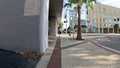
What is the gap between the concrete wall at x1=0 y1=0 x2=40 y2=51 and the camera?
1312 cm

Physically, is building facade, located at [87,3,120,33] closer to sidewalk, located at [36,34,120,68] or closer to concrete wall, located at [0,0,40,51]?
sidewalk, located at [36,34,120,68]

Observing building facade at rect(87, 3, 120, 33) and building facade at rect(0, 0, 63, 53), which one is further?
building facade at rect(87, 3, 120, 33)

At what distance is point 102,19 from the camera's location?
4471 inches

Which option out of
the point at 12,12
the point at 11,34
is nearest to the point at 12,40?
the point at 11,34

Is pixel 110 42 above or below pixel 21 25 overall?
below

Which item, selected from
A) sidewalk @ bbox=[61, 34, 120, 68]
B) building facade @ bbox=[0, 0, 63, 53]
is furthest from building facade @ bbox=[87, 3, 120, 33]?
building facade @ bbox=[0, 0, 63, 53]

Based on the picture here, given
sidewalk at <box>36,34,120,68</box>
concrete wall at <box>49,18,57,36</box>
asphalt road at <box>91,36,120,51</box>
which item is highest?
concrete wall at <box>49,18,57,36</box>

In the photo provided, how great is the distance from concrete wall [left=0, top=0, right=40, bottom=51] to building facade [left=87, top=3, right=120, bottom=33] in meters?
99.8

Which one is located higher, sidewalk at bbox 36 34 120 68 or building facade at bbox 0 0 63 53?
building facade at bbox 0 0 63 53

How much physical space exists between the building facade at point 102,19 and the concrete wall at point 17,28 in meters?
99.8

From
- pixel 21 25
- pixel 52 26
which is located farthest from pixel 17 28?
pixel 52 26

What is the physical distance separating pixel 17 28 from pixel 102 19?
338ft

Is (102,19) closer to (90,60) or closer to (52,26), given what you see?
(52,26)

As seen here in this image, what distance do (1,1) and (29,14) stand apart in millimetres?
1964
